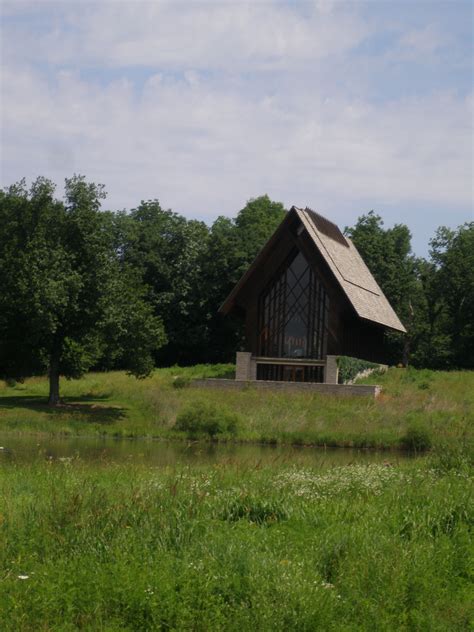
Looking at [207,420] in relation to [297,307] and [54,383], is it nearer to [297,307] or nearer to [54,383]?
[54,383]

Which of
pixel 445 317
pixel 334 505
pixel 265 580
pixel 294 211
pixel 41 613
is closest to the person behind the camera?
pixel 41 613

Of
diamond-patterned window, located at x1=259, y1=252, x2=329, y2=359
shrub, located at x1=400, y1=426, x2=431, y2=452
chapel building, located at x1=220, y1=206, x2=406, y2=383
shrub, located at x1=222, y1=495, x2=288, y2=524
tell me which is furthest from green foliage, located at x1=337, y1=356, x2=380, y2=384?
shrub, located at x1=222, y1=495, x2=288, y2=524

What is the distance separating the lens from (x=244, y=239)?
5816cm

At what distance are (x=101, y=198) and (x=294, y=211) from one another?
33.5 feet

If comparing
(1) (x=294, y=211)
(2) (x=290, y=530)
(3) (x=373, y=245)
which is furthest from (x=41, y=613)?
(3) (x=373, y=245)

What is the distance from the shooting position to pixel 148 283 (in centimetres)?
5728

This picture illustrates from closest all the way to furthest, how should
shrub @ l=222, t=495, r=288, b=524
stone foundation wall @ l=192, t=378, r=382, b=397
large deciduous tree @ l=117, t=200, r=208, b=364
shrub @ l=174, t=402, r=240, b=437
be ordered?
shrub @ l=222, t=495, r=288, b=524
shrub @ l=174, t=402, r=240, b=437
stone foundation wall @ l=192, t=378, r=382, b=397
large deciduous tree @ l=117, t=200, r=208, b=364

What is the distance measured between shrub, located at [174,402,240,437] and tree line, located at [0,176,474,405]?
540 centimetres

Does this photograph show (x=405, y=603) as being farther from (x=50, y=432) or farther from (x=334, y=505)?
(x=50, y=432)

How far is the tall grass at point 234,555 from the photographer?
293 inches

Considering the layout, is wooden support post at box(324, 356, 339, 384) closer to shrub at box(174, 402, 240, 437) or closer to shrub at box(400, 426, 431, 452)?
shrub at box(174, 402, 240, 437)

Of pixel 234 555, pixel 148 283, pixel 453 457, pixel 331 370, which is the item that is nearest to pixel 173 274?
pixel 148 283

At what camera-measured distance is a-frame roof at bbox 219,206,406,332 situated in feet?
131

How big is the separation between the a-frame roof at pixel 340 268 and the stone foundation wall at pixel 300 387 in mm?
4246
